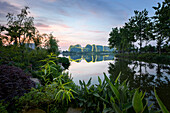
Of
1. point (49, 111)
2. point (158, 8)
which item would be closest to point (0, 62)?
point (49, 111)

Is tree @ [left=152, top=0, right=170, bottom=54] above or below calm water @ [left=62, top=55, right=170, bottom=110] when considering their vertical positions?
above

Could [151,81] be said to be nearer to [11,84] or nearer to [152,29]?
[11,84]

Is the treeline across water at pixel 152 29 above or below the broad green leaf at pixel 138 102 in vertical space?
above

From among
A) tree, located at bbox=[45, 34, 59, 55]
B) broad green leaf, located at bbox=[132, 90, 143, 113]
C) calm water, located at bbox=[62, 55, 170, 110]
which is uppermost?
tree, located at bbox=[45, 34, 59, 55]

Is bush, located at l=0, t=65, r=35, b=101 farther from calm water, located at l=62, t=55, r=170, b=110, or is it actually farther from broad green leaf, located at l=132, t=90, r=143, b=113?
broad green leaf, located at l=132, t=90, r=143, b=113

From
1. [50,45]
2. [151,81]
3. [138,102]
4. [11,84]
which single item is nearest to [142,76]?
[151,81]

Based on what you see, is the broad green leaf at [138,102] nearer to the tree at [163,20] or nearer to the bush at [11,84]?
the bush at [11,84]

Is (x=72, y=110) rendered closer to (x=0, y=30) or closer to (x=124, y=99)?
(x=124, y=99)

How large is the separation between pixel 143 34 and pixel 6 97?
37.3 metres

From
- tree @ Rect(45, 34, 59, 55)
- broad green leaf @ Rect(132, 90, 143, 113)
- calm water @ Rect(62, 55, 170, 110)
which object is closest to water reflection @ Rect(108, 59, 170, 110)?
calm water @ Rect(62, 55, 170, 110)

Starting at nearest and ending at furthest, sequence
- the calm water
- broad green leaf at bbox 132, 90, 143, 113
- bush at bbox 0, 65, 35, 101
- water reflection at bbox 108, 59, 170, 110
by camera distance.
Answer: broad green leaf at bbox 132, 90, 143, 113, bush at bbox 0, 65, 35, 101, water reflection at bbox 108, 59, 170, 110, the calm water

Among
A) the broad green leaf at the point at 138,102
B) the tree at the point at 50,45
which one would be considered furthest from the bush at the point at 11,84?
the tree at the point at 50,45

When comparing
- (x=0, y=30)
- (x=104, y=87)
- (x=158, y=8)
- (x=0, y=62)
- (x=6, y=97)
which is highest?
(x=158, y=8)

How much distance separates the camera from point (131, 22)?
35.1 metres
